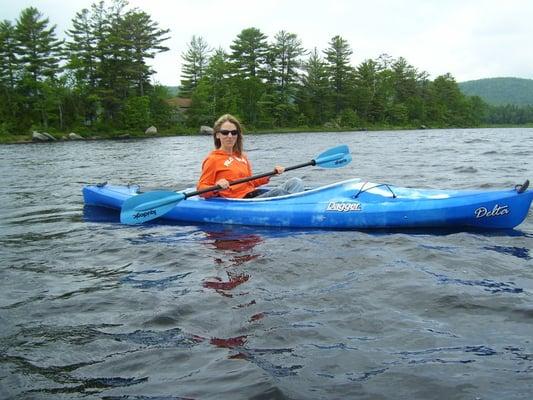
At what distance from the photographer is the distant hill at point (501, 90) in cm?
13875

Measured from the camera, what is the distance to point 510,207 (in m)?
4.62

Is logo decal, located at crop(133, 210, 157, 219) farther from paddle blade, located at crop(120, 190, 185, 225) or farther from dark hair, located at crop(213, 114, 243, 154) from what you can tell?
dark hair, located at crop(213, 114, 243, 154)

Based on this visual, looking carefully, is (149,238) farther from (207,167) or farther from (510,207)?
(510,207)

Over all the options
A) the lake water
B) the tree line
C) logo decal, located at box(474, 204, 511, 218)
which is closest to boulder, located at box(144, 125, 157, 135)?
the tree line

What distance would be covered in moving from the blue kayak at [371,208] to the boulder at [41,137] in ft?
91.2

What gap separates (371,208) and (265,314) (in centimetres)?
235

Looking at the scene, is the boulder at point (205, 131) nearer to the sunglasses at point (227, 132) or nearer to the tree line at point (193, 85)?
the tree line at point (193, 85)

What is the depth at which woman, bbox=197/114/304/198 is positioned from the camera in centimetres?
579

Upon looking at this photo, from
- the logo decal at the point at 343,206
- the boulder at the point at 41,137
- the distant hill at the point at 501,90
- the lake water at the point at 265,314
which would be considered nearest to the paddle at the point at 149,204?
the lake water at the point at 265,314

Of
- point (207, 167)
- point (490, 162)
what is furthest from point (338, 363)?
point (490, 162)

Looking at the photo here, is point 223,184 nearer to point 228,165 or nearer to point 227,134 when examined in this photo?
point 228,165

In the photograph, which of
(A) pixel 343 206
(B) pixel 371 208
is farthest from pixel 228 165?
(B) pixel 371 208

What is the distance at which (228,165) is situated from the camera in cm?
584

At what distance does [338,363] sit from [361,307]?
70 cm
